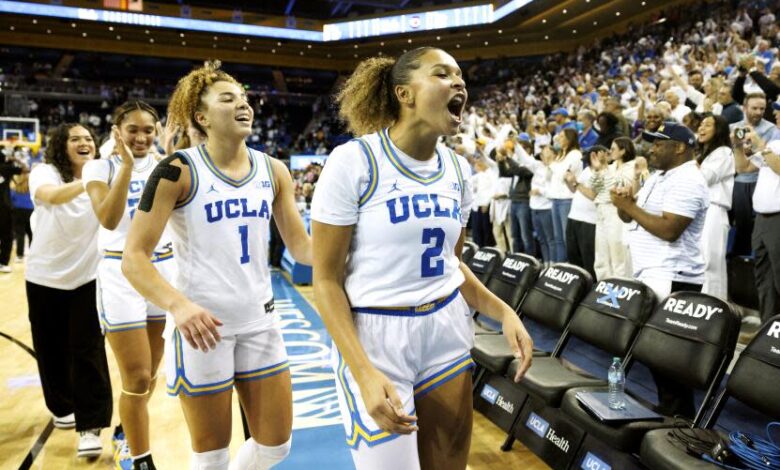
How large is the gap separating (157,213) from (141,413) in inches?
44.2

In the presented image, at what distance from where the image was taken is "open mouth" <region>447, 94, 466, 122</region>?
1577 mm

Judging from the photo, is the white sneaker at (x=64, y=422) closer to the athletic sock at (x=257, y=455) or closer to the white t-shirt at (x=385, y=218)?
the athletic sock at (x=257, y=455)

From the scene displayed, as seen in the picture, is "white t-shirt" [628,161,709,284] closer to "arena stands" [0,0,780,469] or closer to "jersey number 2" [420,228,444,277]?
"arena stands" [0,0,780,469]

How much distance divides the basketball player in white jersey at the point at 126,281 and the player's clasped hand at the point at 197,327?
105 centimetres

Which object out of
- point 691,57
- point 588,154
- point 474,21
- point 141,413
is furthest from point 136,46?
point 141,413

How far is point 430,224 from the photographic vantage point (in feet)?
5.21

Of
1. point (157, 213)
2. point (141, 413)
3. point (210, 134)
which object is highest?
point (210, 134)

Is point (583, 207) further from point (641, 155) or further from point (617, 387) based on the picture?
point (617, 387)

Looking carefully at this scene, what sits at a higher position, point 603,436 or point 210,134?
point 210,134

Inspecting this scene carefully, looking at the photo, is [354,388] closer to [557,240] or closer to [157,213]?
[157,213]

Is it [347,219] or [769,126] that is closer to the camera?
[347,219]

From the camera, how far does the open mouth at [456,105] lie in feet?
5.17

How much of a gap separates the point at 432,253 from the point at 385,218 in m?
0.17

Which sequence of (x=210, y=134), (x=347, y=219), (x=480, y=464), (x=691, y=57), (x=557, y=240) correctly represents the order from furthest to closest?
(x=691, y=57)
(x=557, y=240)
(x=480, y=464)
(x=210, y=134)
(x=347, y=219)
